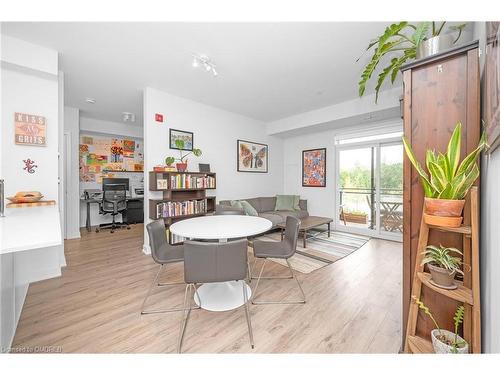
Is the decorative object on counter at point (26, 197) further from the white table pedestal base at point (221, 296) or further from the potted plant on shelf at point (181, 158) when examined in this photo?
the white table pedestal base at point (221, 296)

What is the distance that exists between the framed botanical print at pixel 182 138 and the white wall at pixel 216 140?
0.08 metres

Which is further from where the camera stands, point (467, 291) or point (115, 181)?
point (115, 181)

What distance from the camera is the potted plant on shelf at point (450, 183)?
1002mm

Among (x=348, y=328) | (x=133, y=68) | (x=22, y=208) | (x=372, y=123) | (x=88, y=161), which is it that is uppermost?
(x=133, y=68)

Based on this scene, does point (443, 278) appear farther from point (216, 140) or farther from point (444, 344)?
point (216, 140)

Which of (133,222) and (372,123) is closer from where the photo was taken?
(372,123)

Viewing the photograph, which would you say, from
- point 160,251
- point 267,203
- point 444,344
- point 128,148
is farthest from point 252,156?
point 444,344

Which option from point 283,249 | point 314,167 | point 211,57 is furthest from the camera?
point 314,167

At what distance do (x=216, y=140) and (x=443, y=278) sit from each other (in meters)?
4.11

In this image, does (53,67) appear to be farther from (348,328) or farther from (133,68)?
(348,328)

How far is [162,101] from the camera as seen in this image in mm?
3566

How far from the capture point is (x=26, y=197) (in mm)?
2174
